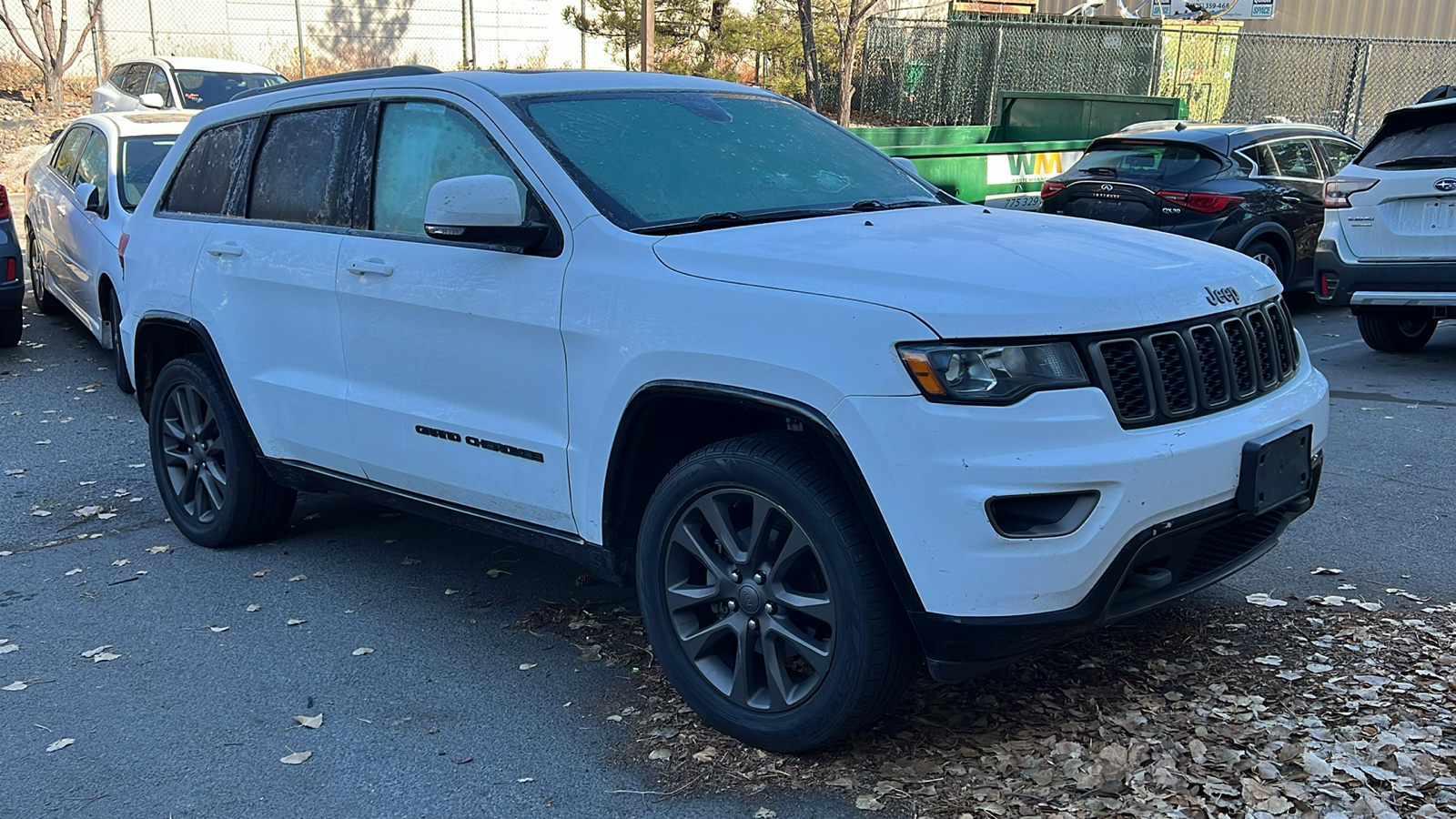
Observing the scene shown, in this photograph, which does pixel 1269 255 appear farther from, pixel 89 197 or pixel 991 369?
pixel 89 197

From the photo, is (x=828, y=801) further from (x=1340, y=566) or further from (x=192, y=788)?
(x=1340, y=566)

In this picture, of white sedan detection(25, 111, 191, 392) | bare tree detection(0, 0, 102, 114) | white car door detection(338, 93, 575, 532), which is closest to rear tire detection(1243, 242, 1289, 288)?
white car door detection(338, 93, 575, 532)

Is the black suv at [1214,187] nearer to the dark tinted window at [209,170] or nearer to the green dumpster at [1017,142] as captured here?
the green dumpster at [1017,142]

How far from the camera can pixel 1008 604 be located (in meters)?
3.16

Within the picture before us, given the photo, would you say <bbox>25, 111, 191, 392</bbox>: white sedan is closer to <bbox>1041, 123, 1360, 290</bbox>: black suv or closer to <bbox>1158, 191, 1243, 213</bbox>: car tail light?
<bbox>1041, 123, 1360, 290</bbox>: black suv

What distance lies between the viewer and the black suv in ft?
33.3

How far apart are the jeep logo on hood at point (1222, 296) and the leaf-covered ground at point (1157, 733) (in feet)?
3.80

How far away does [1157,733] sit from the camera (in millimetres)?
3623

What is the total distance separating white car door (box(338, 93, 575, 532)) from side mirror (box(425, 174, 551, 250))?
12 cm

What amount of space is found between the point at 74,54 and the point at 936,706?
21.8 metres

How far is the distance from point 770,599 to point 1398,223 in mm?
6619

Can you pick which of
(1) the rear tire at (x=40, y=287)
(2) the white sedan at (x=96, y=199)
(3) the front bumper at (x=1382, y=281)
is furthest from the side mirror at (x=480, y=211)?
(1) the rear tire at (x=40, y=287)

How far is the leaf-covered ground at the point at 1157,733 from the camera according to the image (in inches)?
131

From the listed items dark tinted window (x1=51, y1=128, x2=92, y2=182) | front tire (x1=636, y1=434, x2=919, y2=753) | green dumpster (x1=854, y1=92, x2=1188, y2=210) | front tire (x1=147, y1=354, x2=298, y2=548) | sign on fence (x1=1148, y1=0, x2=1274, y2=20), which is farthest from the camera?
sign on fence (x1=1148, y1=0, x2=1274, y2=20)
